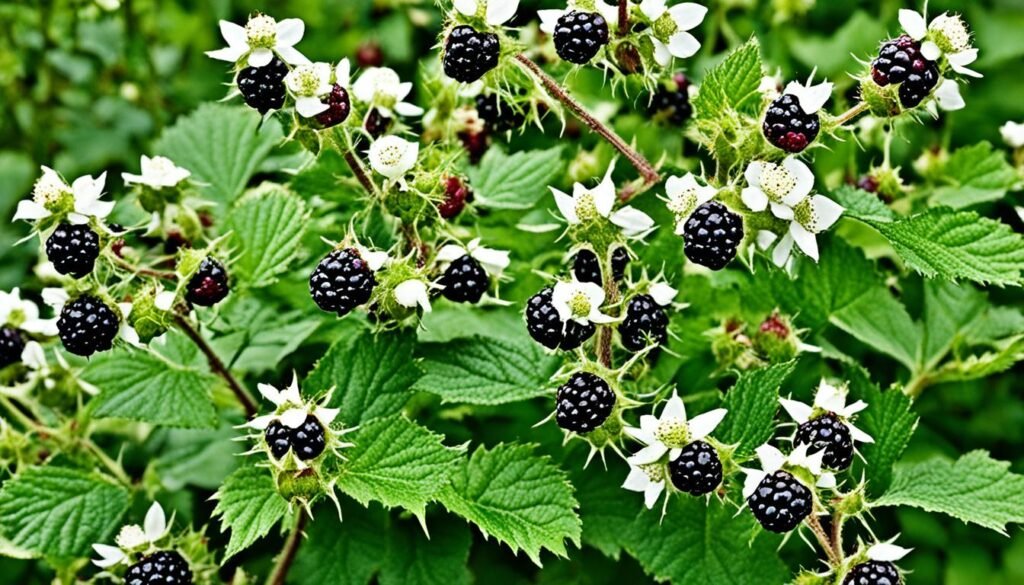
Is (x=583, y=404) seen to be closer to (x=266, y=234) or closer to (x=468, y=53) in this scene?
(x=468, y=53)

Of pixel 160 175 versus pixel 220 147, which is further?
pixel 220 147

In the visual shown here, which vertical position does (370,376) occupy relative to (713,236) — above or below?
below

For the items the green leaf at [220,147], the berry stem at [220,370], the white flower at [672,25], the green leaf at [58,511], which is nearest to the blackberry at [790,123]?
the white flower at [672,25]

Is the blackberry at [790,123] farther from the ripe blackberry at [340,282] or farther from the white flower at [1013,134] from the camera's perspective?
the white flower at [1013,134]

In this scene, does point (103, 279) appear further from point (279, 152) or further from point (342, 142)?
point (279, 152)

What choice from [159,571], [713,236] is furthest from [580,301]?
[159,571]

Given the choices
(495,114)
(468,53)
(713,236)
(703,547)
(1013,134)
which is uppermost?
(468,53)
